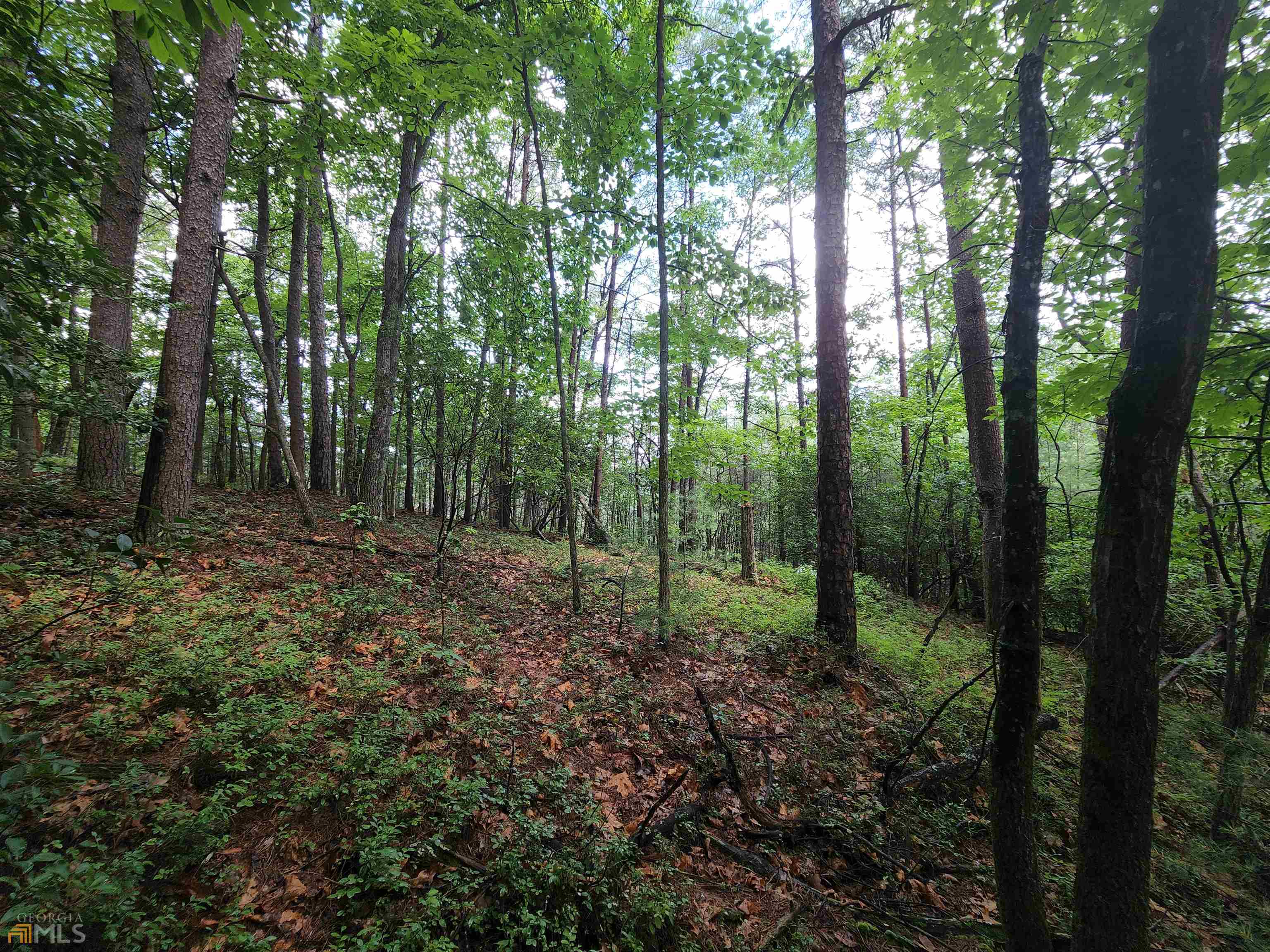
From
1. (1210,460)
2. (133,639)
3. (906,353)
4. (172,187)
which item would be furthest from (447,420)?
(906,353)

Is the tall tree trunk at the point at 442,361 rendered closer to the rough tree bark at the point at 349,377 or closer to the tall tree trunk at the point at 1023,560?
the rough tree bark at the point at 349,377

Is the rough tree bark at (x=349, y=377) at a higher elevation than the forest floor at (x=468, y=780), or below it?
higher

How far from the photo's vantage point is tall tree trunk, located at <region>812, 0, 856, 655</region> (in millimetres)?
5898

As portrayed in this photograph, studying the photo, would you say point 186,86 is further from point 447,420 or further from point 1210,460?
point 1210,460

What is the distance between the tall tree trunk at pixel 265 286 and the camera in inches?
324

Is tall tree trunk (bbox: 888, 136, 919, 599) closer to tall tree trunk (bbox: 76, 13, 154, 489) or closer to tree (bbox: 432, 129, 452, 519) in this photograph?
tree (bbox: 432, 129, 452, 519)

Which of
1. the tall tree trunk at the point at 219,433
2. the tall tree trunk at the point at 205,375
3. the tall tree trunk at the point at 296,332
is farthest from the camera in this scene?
the tall tree trunk at the point at 219,433

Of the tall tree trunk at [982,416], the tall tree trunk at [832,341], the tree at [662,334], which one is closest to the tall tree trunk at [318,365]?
the tree at [662,334]

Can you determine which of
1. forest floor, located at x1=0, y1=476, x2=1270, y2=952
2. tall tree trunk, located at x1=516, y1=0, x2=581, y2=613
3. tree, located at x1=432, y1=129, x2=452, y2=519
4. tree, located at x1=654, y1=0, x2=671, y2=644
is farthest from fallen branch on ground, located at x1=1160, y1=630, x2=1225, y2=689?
tree, located at x1=432, y1=129, x2=452, y2=519

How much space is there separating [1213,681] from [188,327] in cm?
1393

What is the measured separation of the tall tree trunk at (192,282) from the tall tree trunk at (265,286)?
1514 millimetres

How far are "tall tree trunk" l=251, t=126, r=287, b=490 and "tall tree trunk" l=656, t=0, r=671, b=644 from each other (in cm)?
595

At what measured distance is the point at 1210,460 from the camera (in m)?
5.13

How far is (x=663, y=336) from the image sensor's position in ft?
18.9
